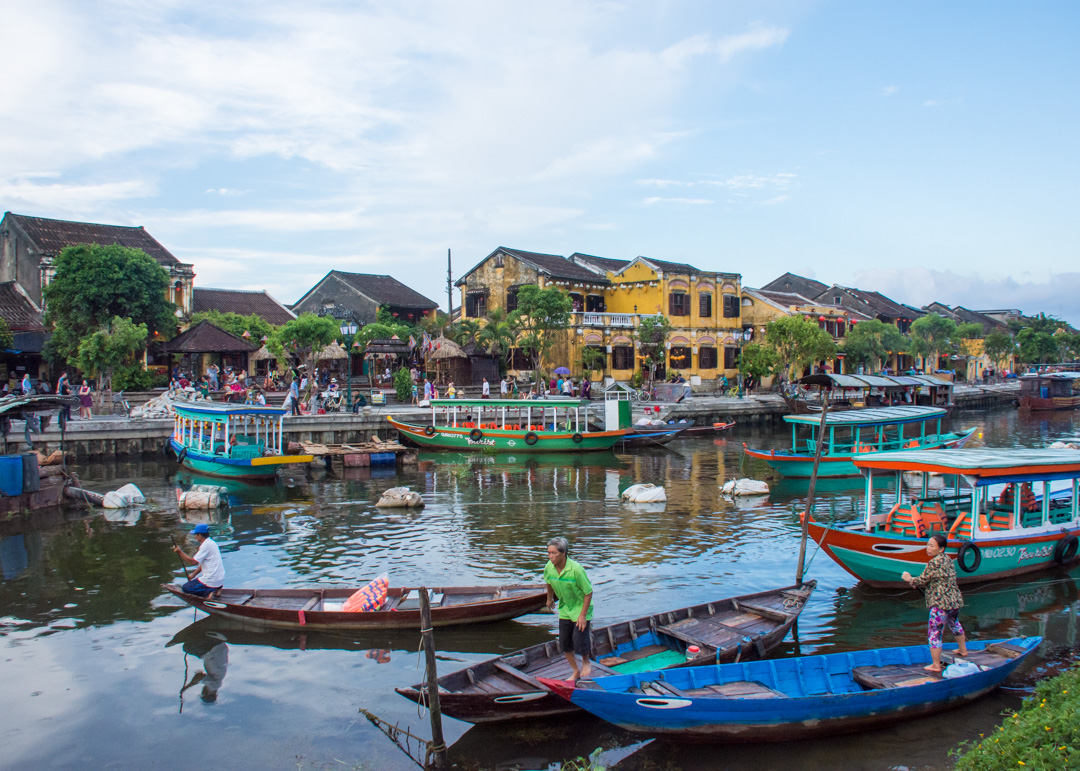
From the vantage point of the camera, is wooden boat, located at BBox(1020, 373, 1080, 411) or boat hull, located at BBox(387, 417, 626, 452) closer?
boat hull, located at BBox(387, 417, 626, 452)

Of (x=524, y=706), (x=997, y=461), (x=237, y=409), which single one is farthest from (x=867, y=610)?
(x=237, y=409)

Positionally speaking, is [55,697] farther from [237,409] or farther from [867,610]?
[237,409]

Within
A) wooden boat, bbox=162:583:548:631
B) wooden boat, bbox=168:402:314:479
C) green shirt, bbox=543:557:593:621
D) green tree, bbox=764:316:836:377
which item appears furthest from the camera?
green tree, bbox=764:316:836:377

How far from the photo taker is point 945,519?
12188 mm

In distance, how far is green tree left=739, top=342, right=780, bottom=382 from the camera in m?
40.5

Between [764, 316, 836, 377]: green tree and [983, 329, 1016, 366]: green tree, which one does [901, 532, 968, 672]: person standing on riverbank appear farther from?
[983, 329, 1016, 366]: green tree

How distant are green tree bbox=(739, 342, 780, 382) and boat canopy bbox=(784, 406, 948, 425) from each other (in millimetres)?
15775

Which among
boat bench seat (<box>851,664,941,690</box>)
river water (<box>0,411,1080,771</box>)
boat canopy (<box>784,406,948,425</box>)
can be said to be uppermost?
boat canopy (<box>784,406,948,425</box>)

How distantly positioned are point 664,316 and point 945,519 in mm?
31064

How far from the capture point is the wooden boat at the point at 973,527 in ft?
36.7

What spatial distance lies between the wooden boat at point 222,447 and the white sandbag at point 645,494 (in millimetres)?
9826

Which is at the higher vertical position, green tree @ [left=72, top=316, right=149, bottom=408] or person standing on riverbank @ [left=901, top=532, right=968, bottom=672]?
green tree @ [left=72, top=316, right=149, bottom=408]

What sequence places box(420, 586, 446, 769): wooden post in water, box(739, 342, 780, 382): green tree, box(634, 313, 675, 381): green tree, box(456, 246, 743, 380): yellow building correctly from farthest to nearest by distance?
box(456, 246, 743, 380): yellow building
box(634, 313, 675, 381): green tree
box(739, 342, 780, 382): green tree
box(420, 586, 446, 769): wooden post in water

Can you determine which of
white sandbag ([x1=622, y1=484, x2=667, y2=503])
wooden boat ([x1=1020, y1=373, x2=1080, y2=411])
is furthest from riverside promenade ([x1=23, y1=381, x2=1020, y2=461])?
wooden boat ([x1=1020, y1=373, x2=1080, y2=411])
